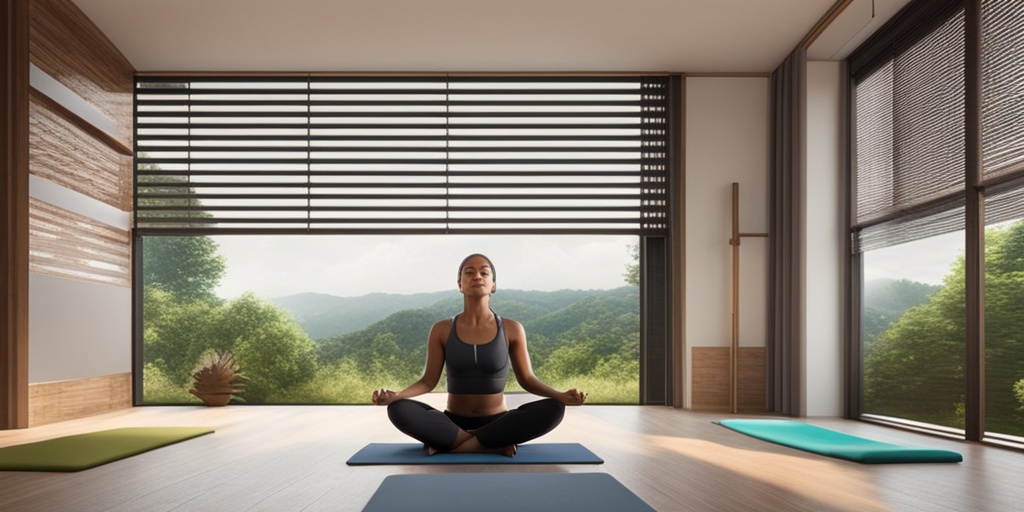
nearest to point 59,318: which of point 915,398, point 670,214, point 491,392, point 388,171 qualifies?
point 388,171

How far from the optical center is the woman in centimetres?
343

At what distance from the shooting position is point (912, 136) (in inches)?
206

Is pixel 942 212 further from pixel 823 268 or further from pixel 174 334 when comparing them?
pixel 174 334

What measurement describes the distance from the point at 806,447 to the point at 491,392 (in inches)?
59.4

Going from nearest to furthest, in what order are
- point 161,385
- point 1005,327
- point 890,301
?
point 1005,327, point 890,301, point 161,385

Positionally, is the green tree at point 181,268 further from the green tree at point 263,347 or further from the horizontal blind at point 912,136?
the horizontal blind at point 912,136

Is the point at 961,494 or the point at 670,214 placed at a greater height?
the point at 670,214

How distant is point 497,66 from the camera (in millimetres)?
6613

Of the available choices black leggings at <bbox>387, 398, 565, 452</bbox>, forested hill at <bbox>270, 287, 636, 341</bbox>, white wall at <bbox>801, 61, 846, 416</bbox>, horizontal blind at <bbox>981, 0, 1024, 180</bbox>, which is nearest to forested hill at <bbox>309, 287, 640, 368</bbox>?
forested hill at <bbox>270, 287, 636, 341</bbox>

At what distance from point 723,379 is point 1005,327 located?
2.03 m

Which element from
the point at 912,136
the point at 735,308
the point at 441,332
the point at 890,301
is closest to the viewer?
Answer: the point at 441,332

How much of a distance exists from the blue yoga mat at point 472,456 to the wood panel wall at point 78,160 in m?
2.73

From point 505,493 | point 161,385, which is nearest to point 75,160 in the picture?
point 505,493

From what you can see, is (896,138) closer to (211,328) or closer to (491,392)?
(491,392)
